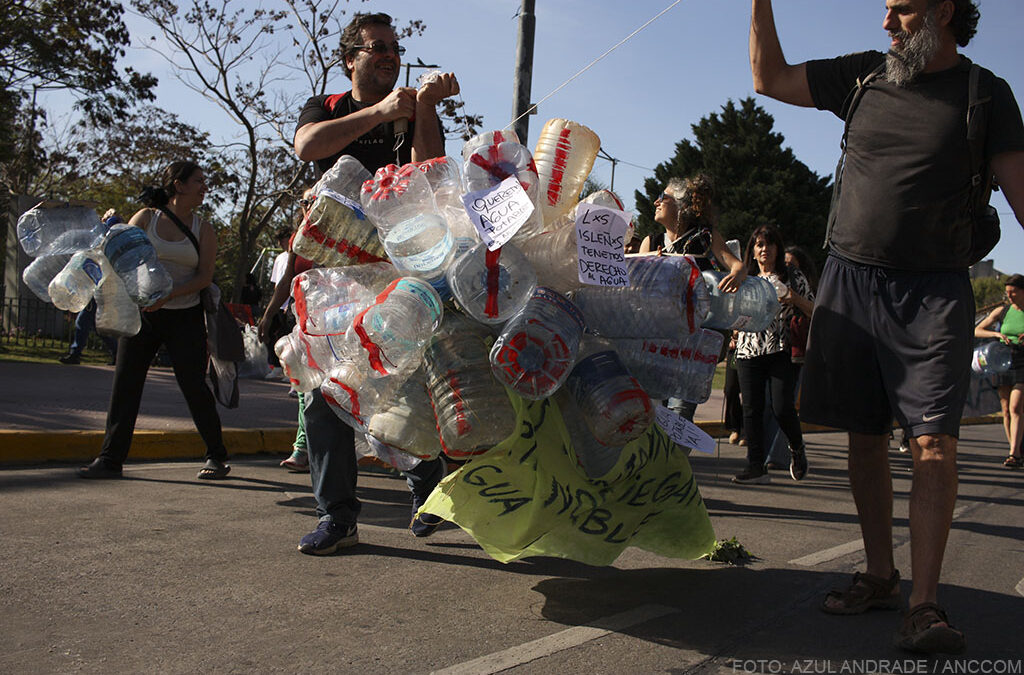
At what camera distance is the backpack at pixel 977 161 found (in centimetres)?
325

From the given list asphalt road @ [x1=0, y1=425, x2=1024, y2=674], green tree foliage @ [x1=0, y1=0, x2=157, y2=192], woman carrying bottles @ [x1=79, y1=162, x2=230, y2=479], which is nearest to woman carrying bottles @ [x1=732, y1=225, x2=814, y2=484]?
asphalt road @ [x1=0, y1=425, x2=1024, y2=674]

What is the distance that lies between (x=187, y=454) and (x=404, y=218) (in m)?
4.35

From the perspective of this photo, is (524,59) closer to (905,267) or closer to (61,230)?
(61,230)

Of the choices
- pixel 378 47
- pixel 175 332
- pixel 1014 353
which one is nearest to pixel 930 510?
pixel 378 47

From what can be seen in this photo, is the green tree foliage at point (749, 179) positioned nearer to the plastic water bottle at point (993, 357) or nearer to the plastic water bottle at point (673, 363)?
the plastic water bottle at point (993, 357)

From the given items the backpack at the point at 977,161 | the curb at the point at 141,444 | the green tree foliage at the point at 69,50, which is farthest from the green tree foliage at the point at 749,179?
the backpack at the point at 977,161

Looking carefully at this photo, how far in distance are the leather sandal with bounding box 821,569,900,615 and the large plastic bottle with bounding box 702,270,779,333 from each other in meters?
1.07

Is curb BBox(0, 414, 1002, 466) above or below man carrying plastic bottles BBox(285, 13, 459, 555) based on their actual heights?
below

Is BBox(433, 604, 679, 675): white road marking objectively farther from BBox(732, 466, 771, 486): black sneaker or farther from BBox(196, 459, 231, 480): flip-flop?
BBox(732, 466, 771, 486): black sneaker

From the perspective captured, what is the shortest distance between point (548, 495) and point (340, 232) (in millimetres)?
1195

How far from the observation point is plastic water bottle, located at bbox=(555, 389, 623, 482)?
3.24m

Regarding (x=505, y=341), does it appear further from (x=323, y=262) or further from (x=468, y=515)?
(x=323, y=262)

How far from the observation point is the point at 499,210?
2996 millimetres

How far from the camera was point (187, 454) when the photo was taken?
272 inches
